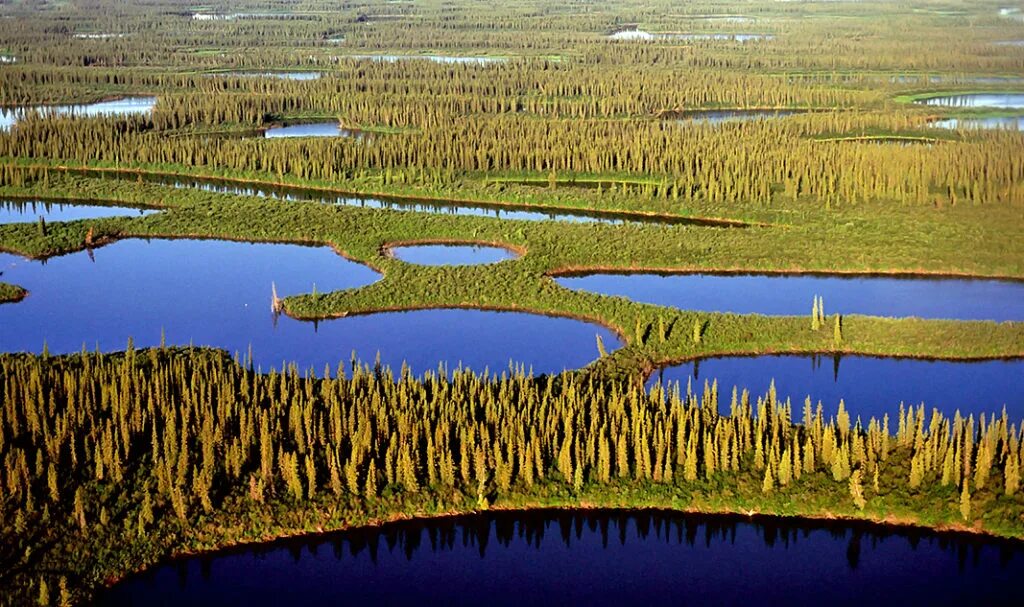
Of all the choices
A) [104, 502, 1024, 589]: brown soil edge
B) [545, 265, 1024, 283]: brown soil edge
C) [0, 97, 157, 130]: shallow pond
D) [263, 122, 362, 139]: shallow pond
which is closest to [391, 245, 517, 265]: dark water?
[545, 265, 1024, 283]: brown soil edge

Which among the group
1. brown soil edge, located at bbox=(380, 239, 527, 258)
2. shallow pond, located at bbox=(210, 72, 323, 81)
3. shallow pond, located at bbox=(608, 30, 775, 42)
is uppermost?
shallow pond, located at bbox=(608, 30, 775, 42)

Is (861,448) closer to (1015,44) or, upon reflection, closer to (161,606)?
(161,606)

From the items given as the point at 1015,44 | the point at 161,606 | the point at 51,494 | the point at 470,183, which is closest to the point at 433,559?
the point at 161,606

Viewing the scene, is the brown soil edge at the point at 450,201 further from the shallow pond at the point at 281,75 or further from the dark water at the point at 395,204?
the shallow pond at the point at 281,75

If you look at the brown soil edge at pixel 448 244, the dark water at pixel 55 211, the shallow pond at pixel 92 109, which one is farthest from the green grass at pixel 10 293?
the shallow pond at pixel 92 109

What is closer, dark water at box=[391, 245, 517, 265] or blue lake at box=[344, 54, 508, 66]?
dark water at box=[391, 245, 517, 265]

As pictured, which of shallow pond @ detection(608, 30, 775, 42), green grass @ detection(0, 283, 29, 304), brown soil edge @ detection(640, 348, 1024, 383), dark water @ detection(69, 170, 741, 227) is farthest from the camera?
shallow pond @ detection(608, 30, 775, 42)

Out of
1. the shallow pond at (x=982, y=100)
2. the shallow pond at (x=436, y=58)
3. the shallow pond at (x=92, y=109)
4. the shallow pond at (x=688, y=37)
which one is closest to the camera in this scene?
the shallow pond at (x=92, y=109)

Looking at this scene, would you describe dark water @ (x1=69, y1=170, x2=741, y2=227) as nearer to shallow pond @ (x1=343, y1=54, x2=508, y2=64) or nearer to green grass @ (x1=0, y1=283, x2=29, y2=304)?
green grass @ (x1=0, y1=283, x2=29, y2=304)
